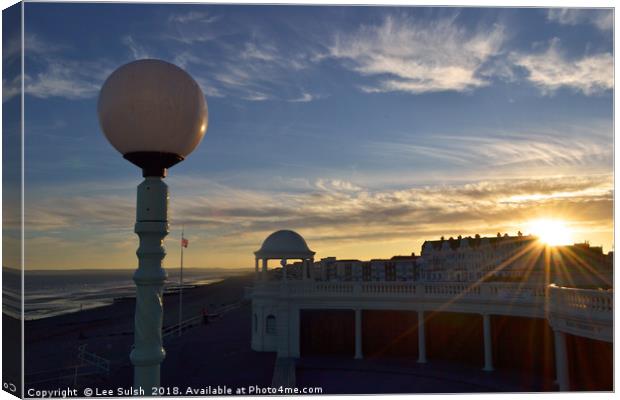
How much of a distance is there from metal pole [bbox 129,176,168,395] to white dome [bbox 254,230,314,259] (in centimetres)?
2160

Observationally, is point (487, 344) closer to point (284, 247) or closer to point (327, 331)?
point (327, 331)

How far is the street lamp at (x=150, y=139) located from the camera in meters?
4.00

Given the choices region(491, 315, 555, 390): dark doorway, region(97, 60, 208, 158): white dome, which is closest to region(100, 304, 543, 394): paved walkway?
region(491, 315, 555, 390): dark doorway

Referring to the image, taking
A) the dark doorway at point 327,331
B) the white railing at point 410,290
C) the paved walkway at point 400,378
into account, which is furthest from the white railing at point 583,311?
the dark doorway at point 327,331

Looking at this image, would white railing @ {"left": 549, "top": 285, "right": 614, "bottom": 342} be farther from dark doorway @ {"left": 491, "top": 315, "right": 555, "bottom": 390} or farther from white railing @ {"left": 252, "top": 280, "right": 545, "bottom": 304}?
dark doorway @ {"left": 491, "top": 315, "right": 555, "bottom": 390}

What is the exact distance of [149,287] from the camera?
4121mm

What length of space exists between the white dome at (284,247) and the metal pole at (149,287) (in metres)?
21.6

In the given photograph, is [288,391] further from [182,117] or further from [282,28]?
[182,117]

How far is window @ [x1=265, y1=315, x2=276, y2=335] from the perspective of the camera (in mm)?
24777

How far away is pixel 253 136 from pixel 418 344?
→ 41.3ft

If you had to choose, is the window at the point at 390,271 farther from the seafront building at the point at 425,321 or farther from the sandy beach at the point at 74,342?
the seafront building at the point at 425,321

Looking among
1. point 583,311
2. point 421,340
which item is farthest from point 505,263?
point 583,311

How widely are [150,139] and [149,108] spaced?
0.76ft

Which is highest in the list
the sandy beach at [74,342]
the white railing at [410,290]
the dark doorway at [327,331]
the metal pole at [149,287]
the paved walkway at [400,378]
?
the metal pole at [149,287]
